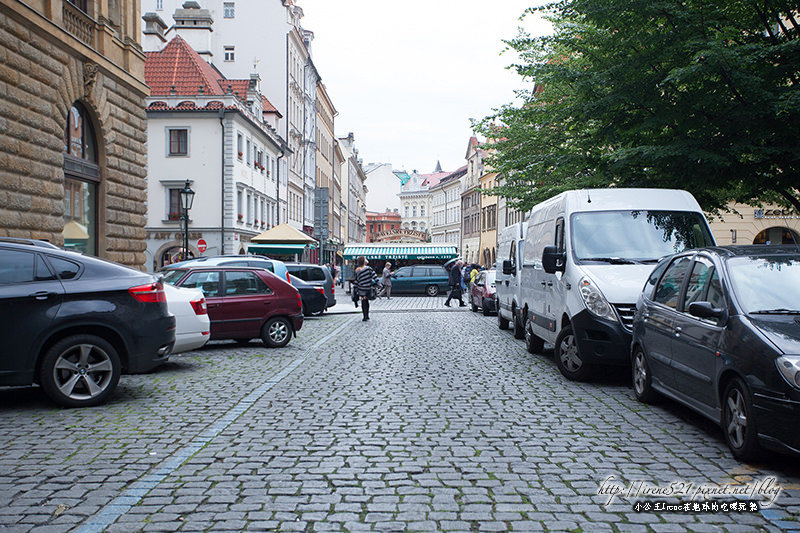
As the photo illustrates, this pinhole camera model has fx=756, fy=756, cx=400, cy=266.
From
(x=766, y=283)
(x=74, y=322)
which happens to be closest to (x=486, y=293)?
(x=74, y=322)

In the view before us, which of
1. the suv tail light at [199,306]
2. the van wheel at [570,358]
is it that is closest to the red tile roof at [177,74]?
the suv tail light at [199,306]

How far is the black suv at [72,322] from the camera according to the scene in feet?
24.1

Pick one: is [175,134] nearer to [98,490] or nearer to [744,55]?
[744,55]

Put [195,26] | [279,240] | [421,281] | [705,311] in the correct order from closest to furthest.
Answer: [705,311] → [279,240] → [421,281] → [195,26]

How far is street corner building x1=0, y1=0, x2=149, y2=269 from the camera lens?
14453 mm

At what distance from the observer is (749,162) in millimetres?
13695

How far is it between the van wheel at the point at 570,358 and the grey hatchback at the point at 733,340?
1500 mm

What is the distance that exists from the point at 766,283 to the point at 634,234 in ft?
13.5

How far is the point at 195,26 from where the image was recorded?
49375 millimetres

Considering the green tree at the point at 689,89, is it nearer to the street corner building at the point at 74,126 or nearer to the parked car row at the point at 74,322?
the parked car row at the point at 74,322

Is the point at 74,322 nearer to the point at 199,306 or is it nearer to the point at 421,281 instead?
the point at 199,306

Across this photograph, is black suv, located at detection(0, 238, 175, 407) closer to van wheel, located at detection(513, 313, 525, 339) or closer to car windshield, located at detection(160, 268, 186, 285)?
car windshield, located at detection(160, 268, 186, 285)

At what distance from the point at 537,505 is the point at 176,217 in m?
37.6

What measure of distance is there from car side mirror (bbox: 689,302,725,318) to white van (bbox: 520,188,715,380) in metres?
2.75
